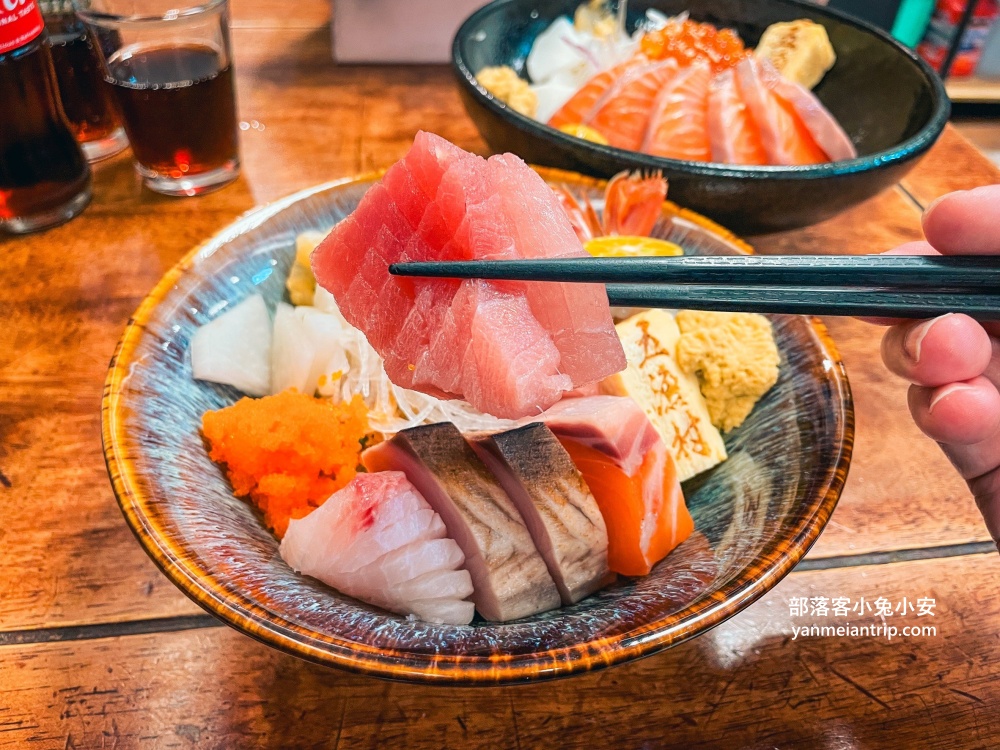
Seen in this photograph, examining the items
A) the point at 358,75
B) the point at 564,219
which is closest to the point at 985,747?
the point at 564,219

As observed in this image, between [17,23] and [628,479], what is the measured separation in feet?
4.78

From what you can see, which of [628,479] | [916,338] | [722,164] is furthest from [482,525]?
[722,164]

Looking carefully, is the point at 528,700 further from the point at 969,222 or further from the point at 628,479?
the point at 969,222

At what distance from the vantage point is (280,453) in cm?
101

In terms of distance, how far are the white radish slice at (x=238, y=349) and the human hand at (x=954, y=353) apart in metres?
0.96

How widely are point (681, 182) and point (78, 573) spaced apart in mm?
1313

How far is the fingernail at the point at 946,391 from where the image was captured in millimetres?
862

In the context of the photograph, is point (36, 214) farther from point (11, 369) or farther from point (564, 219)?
point (564, 219)

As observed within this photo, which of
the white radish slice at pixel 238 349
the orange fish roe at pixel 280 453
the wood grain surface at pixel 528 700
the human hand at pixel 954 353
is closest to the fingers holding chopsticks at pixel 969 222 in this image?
the human hand at pixel 954 353

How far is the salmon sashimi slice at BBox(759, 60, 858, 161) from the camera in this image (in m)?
1.87

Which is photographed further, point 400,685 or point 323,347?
point 323,347

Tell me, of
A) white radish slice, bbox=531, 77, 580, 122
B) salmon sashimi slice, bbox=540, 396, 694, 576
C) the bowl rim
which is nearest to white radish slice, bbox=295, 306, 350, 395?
salmon sashimi slice, bbox=540, 396, 694, 576

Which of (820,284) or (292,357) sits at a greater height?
(820,284)

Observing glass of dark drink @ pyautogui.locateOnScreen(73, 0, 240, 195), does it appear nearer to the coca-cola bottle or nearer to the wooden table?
the coca-cola bottle
